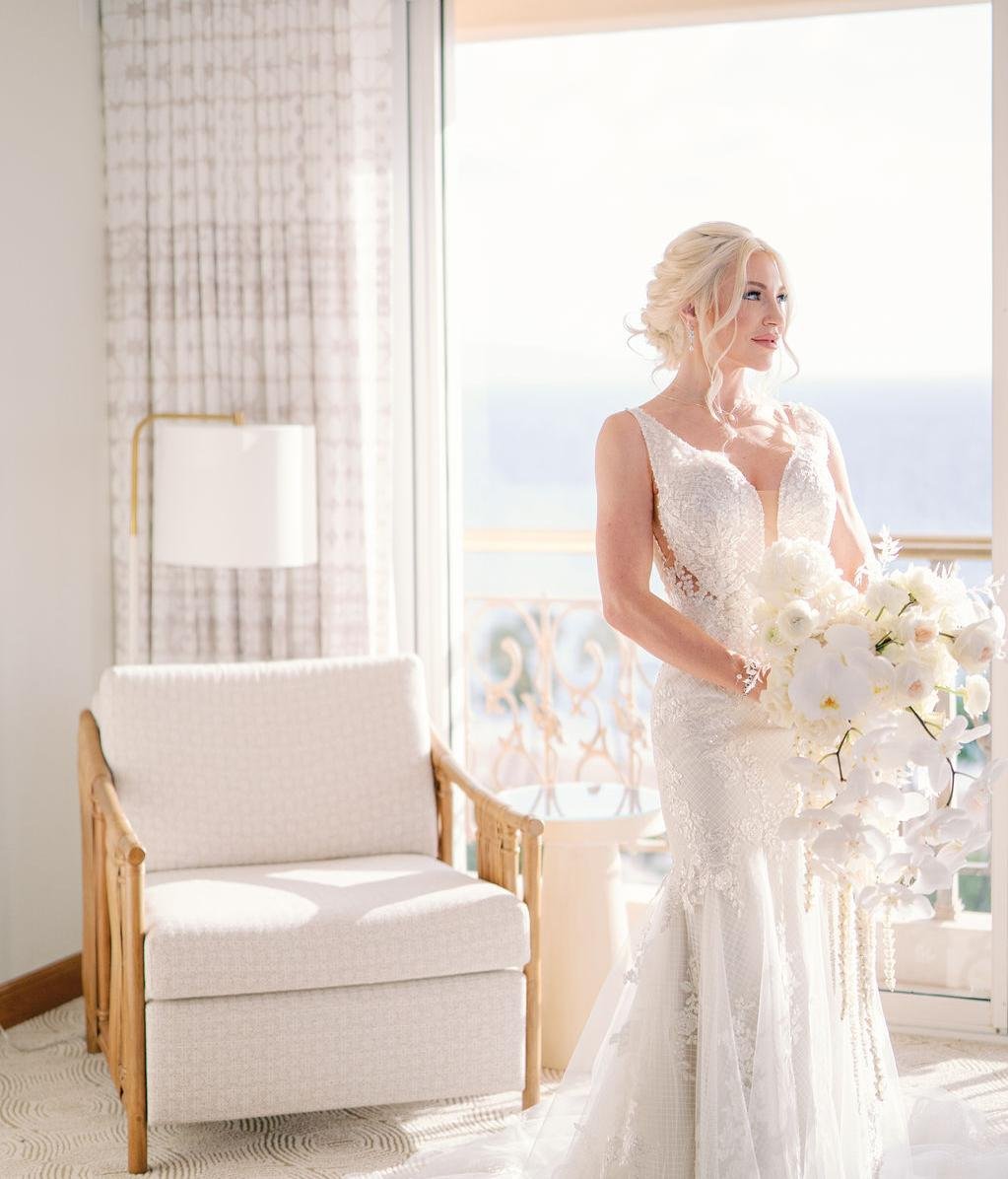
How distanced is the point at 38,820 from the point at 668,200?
4589mm

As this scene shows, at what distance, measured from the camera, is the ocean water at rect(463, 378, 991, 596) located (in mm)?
8180

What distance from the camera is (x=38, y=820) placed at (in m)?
4.02

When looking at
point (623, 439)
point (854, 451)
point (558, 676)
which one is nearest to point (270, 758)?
point (558, 676)

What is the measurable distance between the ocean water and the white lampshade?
142 inches

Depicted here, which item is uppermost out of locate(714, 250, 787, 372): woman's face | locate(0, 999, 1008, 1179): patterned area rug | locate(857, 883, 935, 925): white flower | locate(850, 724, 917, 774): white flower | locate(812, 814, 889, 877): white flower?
locate(714, 250, 787, 372): woman's face

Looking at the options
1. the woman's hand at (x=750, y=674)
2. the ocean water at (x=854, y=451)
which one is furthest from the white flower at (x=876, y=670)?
the ocean water at (x=854, y=451)

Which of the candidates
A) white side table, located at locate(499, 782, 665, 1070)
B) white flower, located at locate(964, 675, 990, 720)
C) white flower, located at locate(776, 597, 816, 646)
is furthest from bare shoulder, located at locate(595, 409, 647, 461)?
white side table, located at locate(499, 782, 665, 1070)

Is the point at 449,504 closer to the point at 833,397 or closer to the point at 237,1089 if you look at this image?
the point at 237,1089

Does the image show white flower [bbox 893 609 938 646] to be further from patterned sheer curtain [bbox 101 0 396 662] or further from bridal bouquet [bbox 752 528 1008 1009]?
patterned sheer curtain [bbox 101 0 396 662]

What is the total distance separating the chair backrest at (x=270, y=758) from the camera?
3461 mm

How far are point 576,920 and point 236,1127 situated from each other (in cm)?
95

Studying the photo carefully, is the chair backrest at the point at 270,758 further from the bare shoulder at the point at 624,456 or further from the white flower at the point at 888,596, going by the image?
the white flower at the point at 888,596

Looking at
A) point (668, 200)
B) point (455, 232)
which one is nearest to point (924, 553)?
point (455, 232)

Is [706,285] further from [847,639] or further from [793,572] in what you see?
[847,639]
